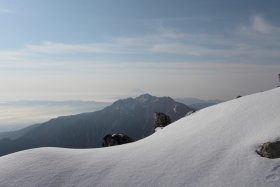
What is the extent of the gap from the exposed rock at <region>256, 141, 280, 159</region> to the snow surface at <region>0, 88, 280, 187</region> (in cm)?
28

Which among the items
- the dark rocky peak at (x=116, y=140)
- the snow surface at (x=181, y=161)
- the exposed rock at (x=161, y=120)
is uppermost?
the snow surface at (x=181, y=161)

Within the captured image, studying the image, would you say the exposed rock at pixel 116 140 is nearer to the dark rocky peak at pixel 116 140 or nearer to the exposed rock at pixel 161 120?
the dark rocky peak at pixel 116 140

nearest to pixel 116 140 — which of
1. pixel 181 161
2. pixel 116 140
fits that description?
pixel 116 140

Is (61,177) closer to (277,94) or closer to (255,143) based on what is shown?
(255,143)

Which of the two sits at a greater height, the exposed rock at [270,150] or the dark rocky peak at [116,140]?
the exposed rock at [270,150]

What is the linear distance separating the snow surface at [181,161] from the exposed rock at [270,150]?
0.93 ft

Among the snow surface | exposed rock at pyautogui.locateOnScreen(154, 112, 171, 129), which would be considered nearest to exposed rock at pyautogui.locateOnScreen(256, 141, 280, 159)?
the snow surface

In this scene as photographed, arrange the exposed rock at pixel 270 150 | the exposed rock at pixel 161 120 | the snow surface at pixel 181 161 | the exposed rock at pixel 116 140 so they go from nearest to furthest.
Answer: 1. the snow surface at pixel 181 161
2. the exposed rock at pixel 270 150
3. the exposed rock at pixel 116 140
4. the exposed rock at pixel 161 120

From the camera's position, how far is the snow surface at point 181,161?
44.9 feet

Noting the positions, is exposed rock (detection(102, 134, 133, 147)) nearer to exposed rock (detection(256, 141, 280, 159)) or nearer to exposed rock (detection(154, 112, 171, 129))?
exposed rock (detection(154, 112, 171, 129))

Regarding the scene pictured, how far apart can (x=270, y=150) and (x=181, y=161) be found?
3.93m

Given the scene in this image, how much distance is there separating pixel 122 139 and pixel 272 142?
3320 centimetres

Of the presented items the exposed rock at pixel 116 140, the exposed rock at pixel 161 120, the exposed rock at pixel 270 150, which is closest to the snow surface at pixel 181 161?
the exposed rock at pixel 270 150

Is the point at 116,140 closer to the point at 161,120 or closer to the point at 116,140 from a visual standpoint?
the point at 116,140
